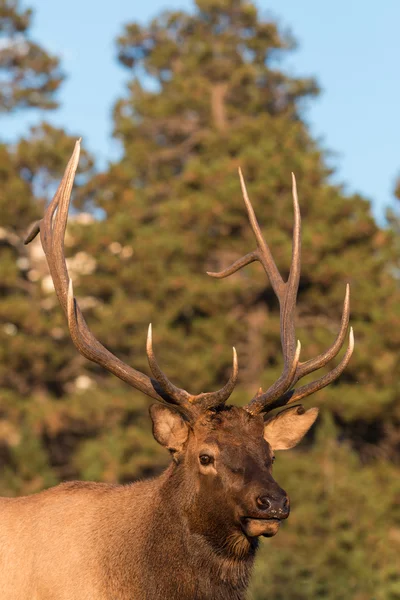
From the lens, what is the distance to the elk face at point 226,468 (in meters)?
4.92

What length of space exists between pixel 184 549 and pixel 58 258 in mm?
1778

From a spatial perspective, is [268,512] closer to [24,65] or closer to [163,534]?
[163,534]

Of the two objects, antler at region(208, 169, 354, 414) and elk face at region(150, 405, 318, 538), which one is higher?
antler at region(208, 169, 354, 414)

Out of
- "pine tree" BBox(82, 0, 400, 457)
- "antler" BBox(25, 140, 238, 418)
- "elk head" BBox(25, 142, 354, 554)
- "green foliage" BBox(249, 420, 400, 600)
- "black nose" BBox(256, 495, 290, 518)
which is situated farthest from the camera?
"pine tree" BBox(82, 0, 400, 457)

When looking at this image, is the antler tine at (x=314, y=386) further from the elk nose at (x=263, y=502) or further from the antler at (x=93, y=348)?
the elk nose at (x=263, y=502)

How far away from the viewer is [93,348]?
564 cm

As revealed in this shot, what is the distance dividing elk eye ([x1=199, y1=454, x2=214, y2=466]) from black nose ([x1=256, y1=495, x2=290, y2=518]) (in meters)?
0.46

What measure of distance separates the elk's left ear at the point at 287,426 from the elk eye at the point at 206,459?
547 millimetres

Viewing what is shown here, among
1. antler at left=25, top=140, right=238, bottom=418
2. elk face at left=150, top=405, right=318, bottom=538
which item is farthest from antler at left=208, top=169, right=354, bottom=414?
antler at left=25, top=140, right=238, bottom=418

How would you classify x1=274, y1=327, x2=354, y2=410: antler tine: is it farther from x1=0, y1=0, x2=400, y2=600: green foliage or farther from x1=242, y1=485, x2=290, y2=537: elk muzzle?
x1=0, y1=0, x2=400, y2=600: green foliage

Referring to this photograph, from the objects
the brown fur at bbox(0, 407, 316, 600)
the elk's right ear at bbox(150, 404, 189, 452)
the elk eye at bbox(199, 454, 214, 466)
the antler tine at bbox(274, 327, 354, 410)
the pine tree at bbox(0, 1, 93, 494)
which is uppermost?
the pine tree at bbox(0, 1, 93, 494)

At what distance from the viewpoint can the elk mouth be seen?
4883 millimetres

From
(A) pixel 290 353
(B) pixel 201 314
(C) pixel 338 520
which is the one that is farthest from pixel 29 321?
(A) pixel 290 353

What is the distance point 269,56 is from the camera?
33.1 m
